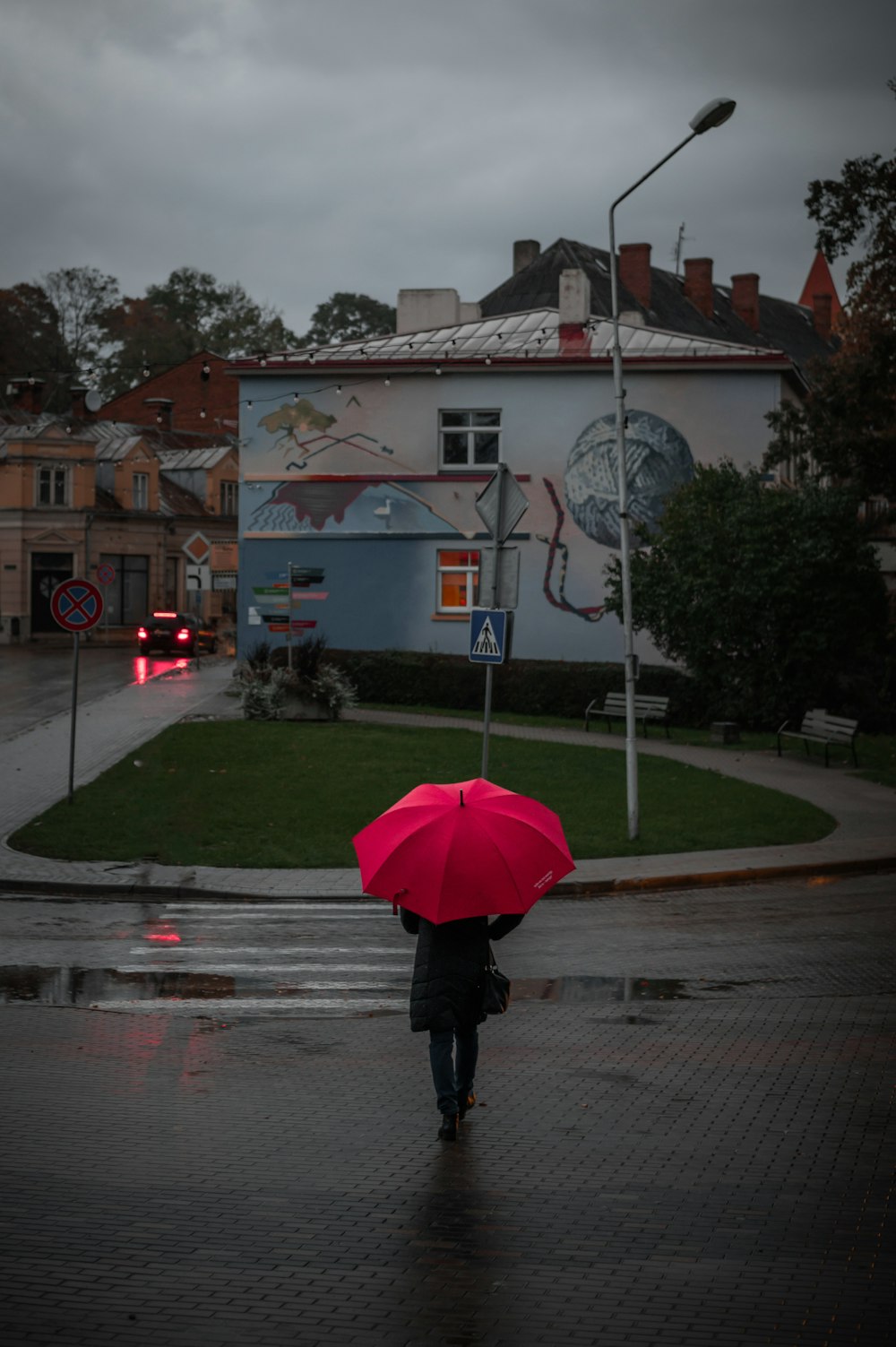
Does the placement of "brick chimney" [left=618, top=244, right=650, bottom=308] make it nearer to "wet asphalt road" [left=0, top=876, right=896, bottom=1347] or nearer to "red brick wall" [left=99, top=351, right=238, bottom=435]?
"red brick wall" [left=99, top=351, right=238, bottom=435]

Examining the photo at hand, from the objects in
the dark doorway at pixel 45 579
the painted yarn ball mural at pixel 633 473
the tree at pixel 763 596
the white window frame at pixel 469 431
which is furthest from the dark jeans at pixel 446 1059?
the dark doorway at pixel 45 579

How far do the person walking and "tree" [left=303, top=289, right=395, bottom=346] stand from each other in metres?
90.1

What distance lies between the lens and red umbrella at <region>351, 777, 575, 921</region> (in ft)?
21.4

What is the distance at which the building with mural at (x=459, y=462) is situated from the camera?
36750mm

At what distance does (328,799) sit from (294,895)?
5.12m

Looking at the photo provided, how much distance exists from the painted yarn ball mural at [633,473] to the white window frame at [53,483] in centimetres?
3490

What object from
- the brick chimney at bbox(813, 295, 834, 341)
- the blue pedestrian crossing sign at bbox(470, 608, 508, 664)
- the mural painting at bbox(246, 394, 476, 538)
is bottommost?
the blue pedestrian crossing sign at bbox(470, 608, 508, 664)

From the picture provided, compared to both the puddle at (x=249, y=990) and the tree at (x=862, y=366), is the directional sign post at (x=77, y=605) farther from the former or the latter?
the tree at (x=862, y=366)

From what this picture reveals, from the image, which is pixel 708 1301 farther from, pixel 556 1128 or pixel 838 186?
pixel 838 186

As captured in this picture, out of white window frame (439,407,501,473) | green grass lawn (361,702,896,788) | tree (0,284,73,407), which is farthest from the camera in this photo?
tree (0,284,73,407)

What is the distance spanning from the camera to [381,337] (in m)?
39.3

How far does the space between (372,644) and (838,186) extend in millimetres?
16432

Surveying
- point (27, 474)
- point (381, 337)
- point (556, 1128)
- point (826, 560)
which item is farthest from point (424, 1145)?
point (27, 474)

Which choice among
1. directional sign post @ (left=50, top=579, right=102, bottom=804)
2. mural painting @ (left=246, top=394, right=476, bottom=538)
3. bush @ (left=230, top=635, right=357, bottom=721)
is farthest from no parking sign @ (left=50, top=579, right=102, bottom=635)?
mural painting @ (left=246, top=394, right=476, bottom=538)
